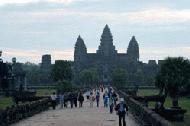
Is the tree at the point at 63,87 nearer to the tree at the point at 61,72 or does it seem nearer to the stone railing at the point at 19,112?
the tree at the point at 61,72

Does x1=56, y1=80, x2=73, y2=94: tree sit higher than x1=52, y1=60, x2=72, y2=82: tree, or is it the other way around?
x1=52, y1=60, x2=72, y2=82: tree

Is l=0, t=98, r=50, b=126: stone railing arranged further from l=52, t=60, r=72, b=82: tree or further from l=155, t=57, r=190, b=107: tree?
l=52, t=60, r=72, b=82: tree

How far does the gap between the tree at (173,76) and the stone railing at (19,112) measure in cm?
1141

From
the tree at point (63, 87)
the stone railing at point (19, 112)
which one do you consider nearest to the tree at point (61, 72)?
the tree at point (63, 87)

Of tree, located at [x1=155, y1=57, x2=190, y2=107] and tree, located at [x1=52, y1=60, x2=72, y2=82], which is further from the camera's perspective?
tree, located at [x1=52, y1=60, x2=72, y2=82]

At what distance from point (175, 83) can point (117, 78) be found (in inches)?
4861

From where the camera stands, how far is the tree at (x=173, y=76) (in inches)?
2073

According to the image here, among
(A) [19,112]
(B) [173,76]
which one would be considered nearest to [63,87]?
(B) [173,76]

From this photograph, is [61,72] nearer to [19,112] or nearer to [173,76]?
[173,76]

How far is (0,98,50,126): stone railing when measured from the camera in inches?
1149

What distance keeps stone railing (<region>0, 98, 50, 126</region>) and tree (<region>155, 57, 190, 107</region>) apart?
11.4 meters

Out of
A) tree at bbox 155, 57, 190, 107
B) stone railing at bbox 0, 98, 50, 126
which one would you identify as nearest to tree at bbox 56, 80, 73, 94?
tree at bbox 155, 57, 190, 107

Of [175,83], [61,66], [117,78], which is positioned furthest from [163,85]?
[117,78]

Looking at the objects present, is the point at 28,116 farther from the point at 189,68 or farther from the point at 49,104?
the point at 189,68
